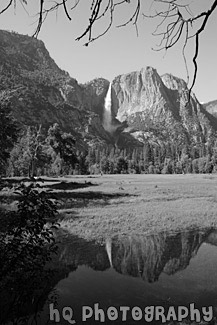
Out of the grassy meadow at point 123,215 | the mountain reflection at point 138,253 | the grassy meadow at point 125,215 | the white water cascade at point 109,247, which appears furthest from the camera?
the grassy meadow at point 125,215

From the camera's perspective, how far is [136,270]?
1161 centimetres

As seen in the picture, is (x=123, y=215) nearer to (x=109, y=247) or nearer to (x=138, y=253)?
(x=109, y=247)

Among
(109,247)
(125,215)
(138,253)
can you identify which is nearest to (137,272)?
(138,253)

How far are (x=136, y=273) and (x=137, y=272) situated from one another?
0.39ft

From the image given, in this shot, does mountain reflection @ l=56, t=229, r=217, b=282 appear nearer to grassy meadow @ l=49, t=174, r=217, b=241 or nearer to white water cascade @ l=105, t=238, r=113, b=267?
white water cascade @ l=105, t=238, r=113, b=267

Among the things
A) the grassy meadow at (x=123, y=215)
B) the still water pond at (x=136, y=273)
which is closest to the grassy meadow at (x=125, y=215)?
the grassy meadow at (x=123, y=215)

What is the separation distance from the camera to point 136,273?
1129 centimetres

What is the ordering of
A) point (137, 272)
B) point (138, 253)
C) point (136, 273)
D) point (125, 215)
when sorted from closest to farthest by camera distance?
1. point (136, 273)
2. point (137, 272)
3. point (138, 253)
4. point (125, 215)

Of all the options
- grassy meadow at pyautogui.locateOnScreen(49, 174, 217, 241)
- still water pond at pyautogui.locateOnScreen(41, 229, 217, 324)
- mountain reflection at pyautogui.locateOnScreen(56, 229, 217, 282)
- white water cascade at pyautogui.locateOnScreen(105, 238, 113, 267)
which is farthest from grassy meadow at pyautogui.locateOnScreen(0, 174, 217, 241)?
still water pond at pyautogui.locateOnScreen(41, 229, 217, 324)

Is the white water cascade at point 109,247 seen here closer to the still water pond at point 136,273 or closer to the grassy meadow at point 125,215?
the still water pond at point 136,273

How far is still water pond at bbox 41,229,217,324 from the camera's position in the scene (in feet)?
28.7

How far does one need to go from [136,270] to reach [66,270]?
8.66 feet

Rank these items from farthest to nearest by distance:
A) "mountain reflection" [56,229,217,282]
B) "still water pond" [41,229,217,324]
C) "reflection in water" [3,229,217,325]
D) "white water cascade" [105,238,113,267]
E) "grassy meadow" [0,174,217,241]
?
"grassy meadow" [0,174,217,241]
"white water cascade" [105,238,113,267]
"mountain reflection" [56,229,217,282]
"reflection in water" [3,229,217,325]
"still water pond" [41,229,217,324]

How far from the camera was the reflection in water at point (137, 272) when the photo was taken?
8.87 m
